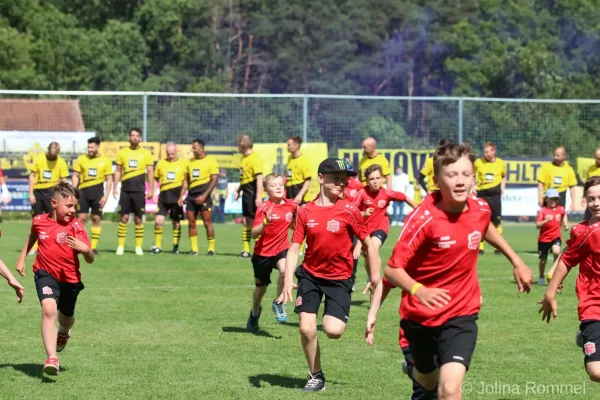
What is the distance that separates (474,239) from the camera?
6988 mm

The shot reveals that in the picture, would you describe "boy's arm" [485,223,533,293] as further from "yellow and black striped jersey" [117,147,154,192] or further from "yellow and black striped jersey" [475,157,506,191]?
"yellow and black striped jersey" [475,157,506,191]

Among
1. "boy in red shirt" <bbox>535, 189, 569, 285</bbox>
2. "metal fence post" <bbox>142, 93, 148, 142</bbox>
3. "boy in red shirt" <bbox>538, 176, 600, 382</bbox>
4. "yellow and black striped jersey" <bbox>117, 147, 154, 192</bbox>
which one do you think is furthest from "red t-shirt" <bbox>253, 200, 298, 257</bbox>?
"metal fence post" <bbox>142, 93, 148, 142</bbox>

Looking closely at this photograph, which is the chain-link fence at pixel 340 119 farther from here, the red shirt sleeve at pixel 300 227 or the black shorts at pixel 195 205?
the red shirt sleeve at pixel 300 227

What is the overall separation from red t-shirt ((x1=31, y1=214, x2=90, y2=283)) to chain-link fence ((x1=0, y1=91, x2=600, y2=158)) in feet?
71.7

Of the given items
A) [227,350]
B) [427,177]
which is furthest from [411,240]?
[427,177]

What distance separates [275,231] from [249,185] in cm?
935

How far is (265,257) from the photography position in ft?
40.7

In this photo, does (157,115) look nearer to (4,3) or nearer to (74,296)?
(74,296)

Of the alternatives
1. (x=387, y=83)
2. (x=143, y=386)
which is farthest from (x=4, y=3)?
(x=143, y=386)

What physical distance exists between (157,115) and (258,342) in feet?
69.0

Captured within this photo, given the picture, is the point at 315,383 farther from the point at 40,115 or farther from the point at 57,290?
the point at 40,115

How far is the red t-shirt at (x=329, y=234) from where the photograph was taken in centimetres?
952

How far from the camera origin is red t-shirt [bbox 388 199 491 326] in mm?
6908

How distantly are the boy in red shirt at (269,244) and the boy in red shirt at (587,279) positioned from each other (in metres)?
4.36
